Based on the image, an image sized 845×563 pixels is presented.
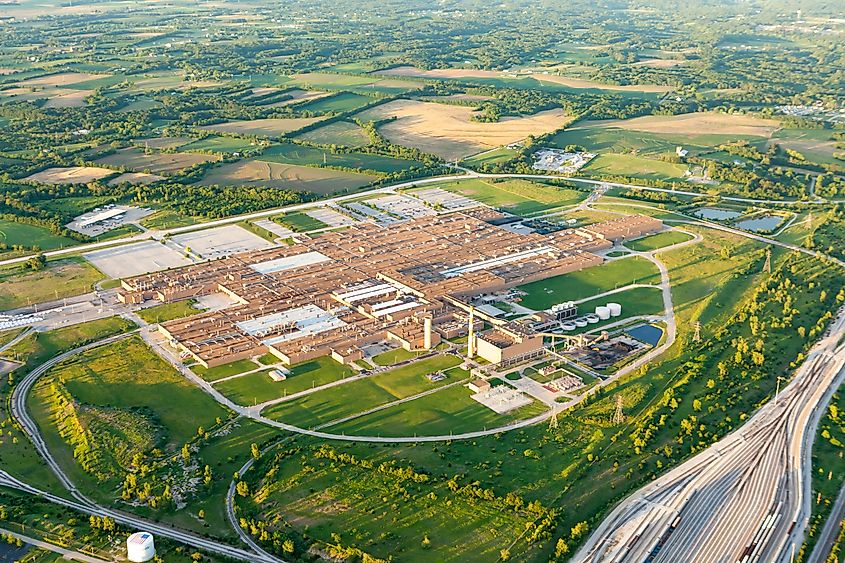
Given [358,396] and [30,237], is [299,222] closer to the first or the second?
[30,237]

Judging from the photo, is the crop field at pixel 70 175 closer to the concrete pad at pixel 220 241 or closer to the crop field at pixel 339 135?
the concrete pad at pixel 220 241

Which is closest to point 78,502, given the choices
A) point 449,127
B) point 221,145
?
point 221,145

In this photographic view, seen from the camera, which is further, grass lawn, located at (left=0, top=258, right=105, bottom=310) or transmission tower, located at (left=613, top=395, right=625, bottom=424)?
grass lawn, located at (left=0, top=258, right=105, bottom=310)

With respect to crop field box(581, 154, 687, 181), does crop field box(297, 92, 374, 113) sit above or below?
above

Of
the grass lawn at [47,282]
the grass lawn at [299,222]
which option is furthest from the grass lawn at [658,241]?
the grass lawn at [47,282]

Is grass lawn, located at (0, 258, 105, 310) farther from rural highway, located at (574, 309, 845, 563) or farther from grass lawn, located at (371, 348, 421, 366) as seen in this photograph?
rural highway, located at (574, 309, 845, 563)

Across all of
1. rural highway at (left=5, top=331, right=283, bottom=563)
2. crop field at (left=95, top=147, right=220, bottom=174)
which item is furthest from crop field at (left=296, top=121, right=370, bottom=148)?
rural highway at (left=5, top=331, right=283, bottom=563)

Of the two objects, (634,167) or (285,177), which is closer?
(285,177)
